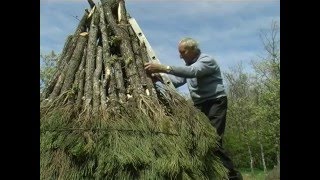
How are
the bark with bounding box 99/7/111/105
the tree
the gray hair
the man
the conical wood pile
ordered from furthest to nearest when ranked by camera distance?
the tree → the gray hair → the man → the bark with bounding box 99/7/111/105 → the conical wood pile

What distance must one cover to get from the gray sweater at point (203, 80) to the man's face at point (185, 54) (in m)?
0.06

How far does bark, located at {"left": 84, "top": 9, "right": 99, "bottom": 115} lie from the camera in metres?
3.59

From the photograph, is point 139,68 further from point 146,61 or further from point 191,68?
point 191,68

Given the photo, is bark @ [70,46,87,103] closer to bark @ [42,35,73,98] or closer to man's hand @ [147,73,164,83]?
bark @ [42,35,73,98]

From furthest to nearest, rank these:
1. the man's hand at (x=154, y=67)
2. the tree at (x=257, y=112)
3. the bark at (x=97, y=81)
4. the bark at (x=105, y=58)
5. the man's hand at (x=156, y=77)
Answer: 1. the tree at (x=257, y=112)
2. the man's hand at (x=156, y=77)
3. the man's hand at (x=154, y=67)
4. the bark at (x=105, y=58)
5. the bark at (x=97, y=81)

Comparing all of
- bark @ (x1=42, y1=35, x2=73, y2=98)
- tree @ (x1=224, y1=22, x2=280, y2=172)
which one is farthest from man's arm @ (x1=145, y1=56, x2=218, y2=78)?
tree @ (x1=224, y1=22, x2=280, y2=172)

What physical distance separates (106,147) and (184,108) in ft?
2.52

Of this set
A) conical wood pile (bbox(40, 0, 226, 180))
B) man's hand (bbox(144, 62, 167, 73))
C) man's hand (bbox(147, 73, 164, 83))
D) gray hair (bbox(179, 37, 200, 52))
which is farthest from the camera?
gray hair (bbox(179, 37, 200, 52))

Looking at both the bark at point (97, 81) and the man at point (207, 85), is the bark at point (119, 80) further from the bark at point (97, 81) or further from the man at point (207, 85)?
the man at point (207, 85)

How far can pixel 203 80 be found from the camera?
4.20 metres

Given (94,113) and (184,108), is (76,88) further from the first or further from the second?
(184,108)

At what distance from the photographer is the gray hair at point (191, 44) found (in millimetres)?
4281

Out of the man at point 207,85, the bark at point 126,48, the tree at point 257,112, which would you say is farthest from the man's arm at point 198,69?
the tree at point 257,112

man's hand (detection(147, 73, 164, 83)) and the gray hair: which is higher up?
the gray hair
